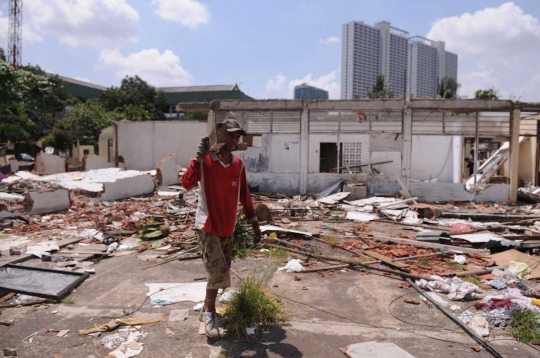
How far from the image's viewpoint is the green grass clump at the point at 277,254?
6444mm

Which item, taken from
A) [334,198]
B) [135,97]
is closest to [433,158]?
[334,198]

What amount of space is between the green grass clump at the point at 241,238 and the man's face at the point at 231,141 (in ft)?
10.3

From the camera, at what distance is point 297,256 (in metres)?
6.61

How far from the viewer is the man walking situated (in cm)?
373

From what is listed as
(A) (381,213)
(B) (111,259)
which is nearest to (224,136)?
(B) (111,259)

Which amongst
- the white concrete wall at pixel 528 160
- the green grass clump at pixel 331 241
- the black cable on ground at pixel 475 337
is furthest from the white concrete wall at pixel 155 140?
the black cable on ground at pixel 475 337

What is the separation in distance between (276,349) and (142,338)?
1.25m

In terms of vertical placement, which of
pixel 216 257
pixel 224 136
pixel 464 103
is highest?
pixel 464 103

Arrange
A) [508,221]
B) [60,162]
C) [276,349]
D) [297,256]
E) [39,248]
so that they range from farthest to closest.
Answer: [60,162] < [508,221] < [39,248] < [297,256] < [276,349]

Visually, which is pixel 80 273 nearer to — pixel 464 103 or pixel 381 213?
pixel 381 213

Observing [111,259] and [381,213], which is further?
[381,213]

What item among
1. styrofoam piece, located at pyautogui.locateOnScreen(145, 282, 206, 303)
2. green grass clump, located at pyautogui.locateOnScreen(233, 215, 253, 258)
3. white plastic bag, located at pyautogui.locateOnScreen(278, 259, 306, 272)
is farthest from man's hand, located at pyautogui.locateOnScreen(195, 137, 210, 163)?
green grass clump, located at pyautogui.locateOnScreen(233, 215, 253, 258)

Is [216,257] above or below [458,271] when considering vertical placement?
above

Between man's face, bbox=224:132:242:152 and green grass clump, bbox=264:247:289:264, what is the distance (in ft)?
9.81
